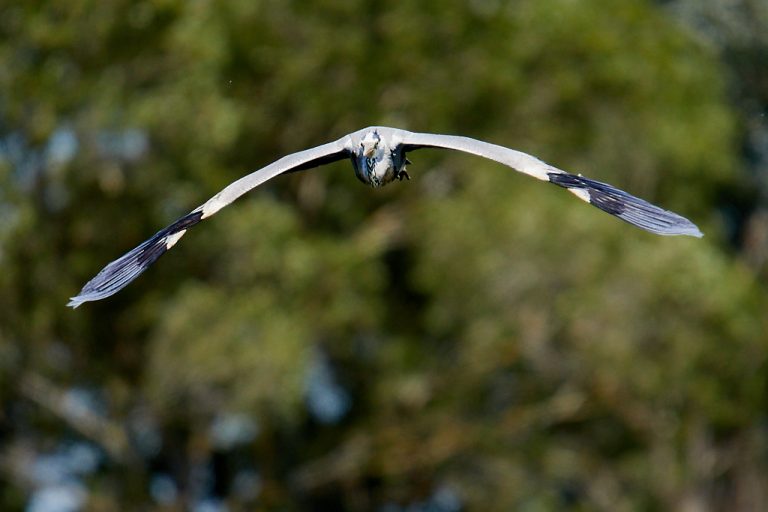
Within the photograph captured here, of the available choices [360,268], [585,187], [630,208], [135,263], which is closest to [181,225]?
[135,263]

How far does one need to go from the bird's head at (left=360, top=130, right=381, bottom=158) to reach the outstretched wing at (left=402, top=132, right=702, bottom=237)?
6.5 inches

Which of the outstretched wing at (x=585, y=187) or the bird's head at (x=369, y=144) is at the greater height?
the bird's head at (x=369, y=144)

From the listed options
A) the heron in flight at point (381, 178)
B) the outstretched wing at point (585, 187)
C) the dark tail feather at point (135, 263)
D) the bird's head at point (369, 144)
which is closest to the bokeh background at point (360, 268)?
the dark tail feather at point (135, 263)

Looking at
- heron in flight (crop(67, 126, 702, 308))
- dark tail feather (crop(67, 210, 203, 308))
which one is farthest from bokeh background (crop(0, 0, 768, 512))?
heron in flight (crop(67, 126, 702, 308))

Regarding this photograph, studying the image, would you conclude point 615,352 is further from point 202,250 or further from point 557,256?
point 202,250

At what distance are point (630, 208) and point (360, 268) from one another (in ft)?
56.5

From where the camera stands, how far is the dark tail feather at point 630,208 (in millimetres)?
9969

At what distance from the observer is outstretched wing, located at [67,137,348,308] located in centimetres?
1042

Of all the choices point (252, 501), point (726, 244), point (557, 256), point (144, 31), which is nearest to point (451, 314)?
point (557, 256)

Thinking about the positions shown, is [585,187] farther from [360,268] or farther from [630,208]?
[360,268]

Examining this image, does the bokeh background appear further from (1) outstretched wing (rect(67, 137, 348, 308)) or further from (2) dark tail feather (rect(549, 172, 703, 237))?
(2) dark tail feather (rect(549, 172, 703, 237))

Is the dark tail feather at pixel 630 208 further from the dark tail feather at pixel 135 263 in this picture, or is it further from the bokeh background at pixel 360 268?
the bokeh background at pixel 360 268

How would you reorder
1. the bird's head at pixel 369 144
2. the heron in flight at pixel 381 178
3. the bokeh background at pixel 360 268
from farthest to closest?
the bokeh background at pixel 360 268
the bird's head at pixel 369 144
the heron in flight at pixel 381 178

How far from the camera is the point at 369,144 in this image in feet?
35.0
